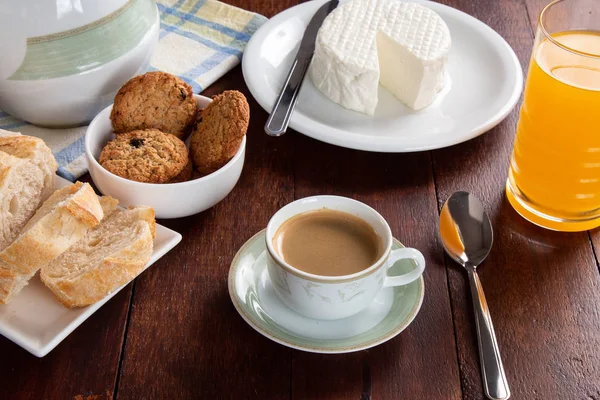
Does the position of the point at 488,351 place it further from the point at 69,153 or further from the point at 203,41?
the point at 203,41

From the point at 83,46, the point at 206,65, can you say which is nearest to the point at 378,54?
the point at 206,65

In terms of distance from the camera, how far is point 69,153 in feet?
5.15

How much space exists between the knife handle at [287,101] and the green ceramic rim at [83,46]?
35 cm

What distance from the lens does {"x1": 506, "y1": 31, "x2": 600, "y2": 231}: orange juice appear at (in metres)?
1.24

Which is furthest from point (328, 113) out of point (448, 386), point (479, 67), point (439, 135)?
point (448, 386)

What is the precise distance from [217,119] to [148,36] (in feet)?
1.15

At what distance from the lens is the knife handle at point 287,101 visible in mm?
1535

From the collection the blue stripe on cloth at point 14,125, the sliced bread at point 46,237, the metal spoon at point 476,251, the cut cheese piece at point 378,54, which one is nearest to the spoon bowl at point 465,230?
the metal spoon at point 476,251

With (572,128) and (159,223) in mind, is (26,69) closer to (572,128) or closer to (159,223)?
(159,223)

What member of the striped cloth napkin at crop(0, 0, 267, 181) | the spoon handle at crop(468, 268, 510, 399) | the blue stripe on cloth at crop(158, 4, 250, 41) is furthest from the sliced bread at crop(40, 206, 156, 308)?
the blue stripe on cloth at crop(158, 4, 250, 41)

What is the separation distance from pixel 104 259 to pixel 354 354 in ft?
1.45

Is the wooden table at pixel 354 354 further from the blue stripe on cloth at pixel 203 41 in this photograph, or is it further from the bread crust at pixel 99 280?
the blue stripe on cloth at pixel 203 41

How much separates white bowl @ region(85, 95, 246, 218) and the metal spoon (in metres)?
0.44

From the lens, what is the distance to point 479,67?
6.04 feet
